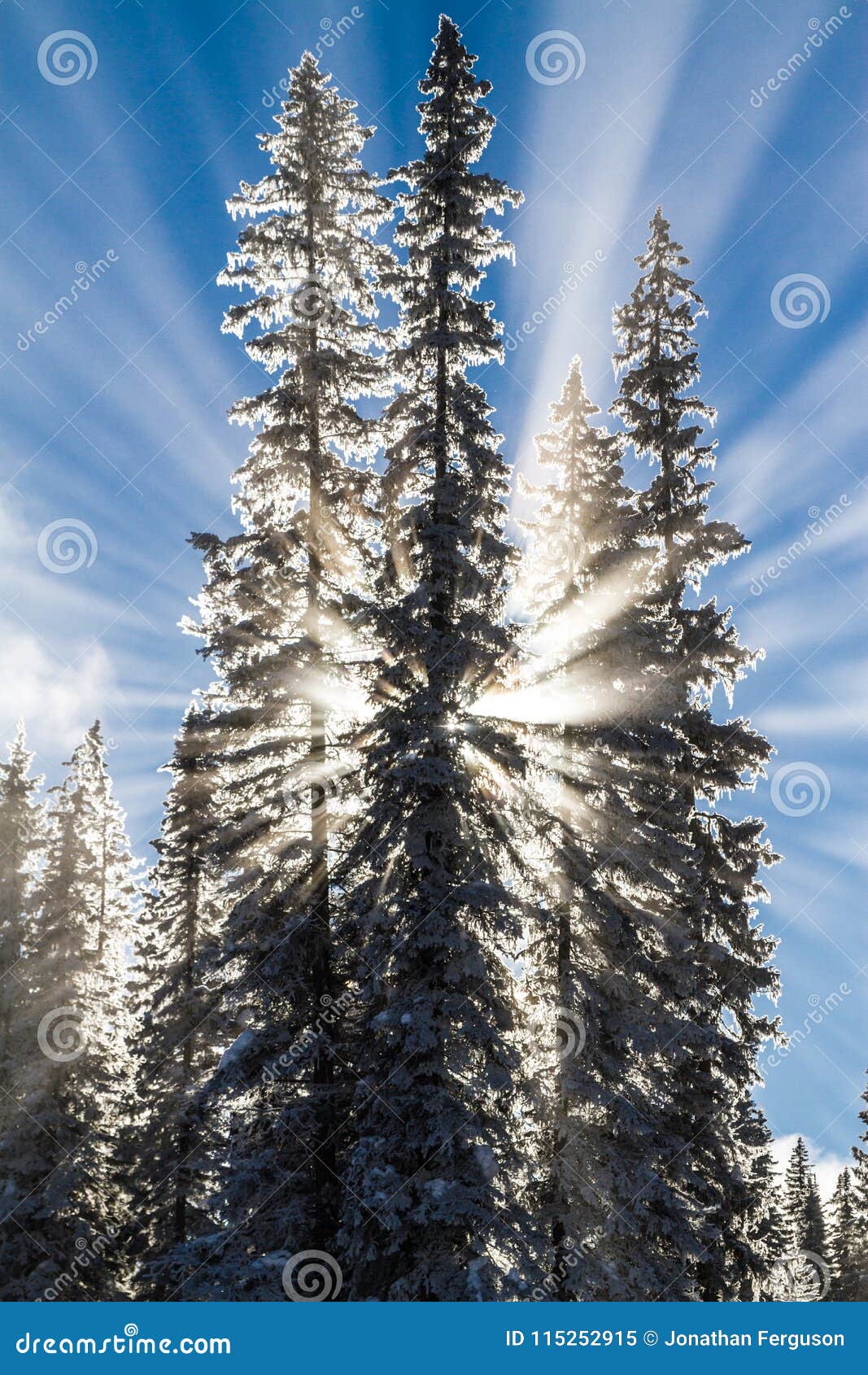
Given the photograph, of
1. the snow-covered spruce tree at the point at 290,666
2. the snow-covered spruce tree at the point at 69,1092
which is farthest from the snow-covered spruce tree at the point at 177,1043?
the snow-covered spruce tree at the point at 290,666

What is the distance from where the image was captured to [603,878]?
16.5 m

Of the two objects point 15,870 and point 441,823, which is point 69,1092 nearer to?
point 15,870

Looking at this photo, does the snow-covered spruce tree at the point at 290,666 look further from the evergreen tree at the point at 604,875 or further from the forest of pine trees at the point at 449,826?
the evergreen tree at the point at 604,875

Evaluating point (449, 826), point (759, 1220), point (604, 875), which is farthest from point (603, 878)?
point (759, 1220)

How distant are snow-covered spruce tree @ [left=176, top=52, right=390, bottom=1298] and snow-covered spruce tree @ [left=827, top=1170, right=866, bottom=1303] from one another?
38.1ft

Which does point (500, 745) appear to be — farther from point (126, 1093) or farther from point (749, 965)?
point (126, 1093)

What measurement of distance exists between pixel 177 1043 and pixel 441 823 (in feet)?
43.6

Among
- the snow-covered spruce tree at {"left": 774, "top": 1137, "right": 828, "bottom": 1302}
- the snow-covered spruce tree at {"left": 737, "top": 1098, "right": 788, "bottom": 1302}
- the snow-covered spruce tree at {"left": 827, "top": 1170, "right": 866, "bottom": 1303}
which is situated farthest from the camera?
the snow-covered spruce tree at {"left": 774, "top": 1137, "right": 828, "bottom": 1302}

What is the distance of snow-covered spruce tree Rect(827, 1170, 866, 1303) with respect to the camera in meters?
28.7

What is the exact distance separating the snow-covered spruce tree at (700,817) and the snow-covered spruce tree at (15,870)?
1768 cm

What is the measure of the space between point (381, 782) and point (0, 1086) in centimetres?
1672

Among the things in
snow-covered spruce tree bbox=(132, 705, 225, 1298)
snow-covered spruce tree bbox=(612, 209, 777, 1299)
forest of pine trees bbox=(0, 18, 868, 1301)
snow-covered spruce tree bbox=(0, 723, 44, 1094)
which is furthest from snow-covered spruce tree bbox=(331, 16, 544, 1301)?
snow-covered spruce tree bbox=(0, 723, 44, 1094)

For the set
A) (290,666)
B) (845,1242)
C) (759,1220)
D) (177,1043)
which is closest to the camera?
(290,666)

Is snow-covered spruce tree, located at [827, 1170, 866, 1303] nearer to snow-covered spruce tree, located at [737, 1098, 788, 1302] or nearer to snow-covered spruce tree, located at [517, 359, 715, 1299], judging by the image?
snow-covered spruce tree, located at [737, 1098, 788, 1302]
